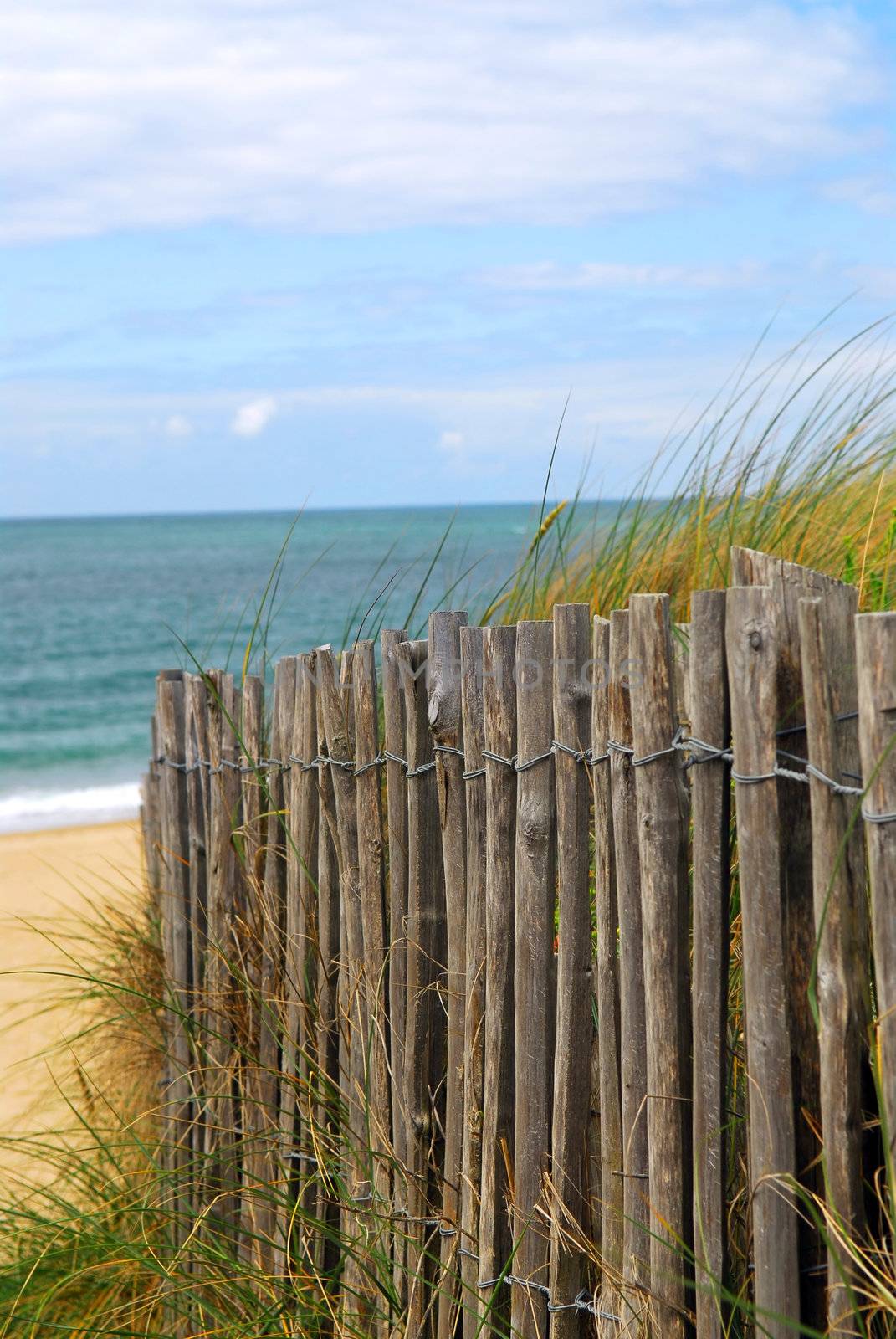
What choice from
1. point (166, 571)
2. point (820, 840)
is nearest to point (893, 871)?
point (820, 840)

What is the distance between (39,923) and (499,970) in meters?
5.97

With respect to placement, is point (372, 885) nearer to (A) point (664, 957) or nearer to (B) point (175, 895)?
(A) point (664, 957)

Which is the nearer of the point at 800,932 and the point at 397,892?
the point at 800,932

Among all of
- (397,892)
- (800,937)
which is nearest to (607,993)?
(800,937)

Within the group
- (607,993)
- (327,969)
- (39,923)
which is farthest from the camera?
(39,923)

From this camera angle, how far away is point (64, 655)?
88.4 ft

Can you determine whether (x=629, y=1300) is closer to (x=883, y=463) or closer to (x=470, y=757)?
(x=470, y=757)

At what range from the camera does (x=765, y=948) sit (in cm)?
158

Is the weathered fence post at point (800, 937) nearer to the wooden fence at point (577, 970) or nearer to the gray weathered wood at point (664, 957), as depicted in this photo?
the wooden fence at point (577, 970)

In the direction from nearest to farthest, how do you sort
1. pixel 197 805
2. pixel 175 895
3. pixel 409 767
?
pixel 409 767 → pixel 175 895 → pixel 197 805

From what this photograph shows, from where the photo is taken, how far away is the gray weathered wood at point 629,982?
1.79 metres

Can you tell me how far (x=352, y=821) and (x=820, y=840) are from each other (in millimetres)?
1262

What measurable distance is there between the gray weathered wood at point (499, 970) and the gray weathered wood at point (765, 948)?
0.54m

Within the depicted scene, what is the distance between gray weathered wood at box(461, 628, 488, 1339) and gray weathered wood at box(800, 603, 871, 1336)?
74 centimetres
